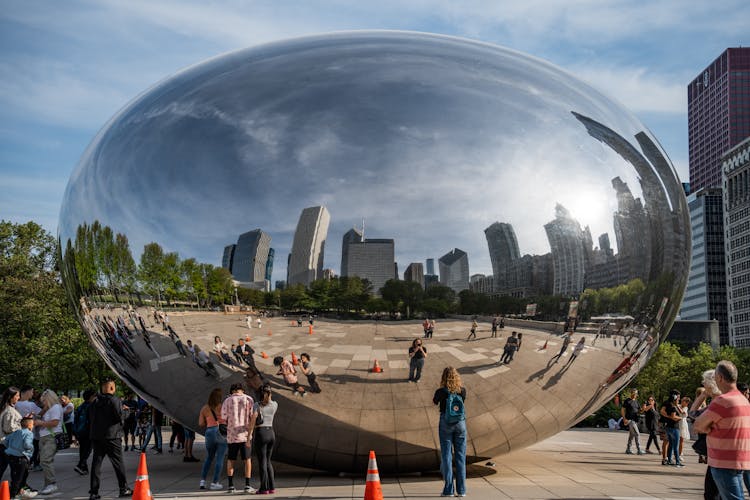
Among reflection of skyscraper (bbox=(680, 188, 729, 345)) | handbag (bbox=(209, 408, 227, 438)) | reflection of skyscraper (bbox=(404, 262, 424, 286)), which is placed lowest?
handbag (bbox=(209, 408, 227, 438))

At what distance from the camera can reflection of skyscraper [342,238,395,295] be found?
26.4ft

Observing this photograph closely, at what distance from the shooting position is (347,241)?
811 cm

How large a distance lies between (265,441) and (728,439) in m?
5.28

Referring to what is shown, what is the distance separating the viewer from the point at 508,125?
27.5 ft

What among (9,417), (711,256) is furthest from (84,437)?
(711,256)

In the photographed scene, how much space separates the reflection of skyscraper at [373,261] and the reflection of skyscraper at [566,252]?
1.79 m

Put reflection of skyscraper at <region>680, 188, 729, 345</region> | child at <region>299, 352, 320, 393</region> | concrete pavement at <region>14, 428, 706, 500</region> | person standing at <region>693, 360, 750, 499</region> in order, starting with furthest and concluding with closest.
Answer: reflection of skyscraper at <region>680, 188, 729, 345</region> → concrete pavement at <region>14, 428, 706, 500</region> → child at <region>299, 352, 320, 393</region> → person standing at <region>693, 360, 750, 499</region>

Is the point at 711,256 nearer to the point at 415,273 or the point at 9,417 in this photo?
the point at 415,273

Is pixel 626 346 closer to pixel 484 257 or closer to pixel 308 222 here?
pixel 484 257

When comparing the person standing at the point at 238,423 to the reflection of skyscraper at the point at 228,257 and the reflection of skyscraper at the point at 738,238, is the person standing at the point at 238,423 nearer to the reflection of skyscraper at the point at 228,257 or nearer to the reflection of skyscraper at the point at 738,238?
the reflection of skyscraper at the point at 228,257

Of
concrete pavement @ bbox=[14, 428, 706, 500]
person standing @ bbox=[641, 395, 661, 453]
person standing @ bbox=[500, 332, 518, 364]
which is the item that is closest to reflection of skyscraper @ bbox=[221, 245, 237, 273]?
concrete pavement @ bbox=[14, 428, 706, 500]

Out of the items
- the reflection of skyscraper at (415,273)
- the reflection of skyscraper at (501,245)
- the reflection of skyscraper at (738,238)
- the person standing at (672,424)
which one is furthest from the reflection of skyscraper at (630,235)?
the reflection of skyscraper at (738,238)

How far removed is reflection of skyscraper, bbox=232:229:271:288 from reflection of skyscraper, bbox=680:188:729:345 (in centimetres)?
15282

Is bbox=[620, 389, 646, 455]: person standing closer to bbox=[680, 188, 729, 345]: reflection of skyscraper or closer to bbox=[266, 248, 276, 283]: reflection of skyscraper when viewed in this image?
bbox=[266, 248, 276, 283]: reflection of skyscraper
